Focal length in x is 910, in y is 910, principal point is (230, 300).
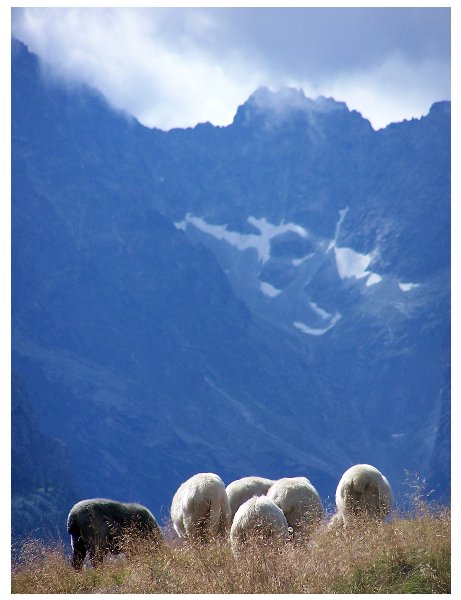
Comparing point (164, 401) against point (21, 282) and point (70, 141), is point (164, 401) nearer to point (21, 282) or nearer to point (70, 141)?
point (21, 282)

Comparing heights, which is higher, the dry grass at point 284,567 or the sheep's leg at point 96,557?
the sheep's leg at point 96,557

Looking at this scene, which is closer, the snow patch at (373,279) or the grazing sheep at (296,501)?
the grazing sheep at (296,501)

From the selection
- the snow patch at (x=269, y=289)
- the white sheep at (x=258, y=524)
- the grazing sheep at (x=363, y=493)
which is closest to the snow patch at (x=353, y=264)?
the snow patch at (x=269, y=289)

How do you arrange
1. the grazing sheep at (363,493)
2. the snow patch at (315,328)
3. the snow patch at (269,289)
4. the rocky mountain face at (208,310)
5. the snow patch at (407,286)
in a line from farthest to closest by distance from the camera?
1. the snow patch at (269,289)
2. the snow patch at (315,328)
3. the snow patch at (407,286)
4. the rocky mountain face at (208,310)
5. the grazing sheep at (363,493)

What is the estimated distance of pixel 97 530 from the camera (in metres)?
15.5

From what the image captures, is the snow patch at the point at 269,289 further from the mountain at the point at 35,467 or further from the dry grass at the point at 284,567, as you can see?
the dry grass at the point at 284,567

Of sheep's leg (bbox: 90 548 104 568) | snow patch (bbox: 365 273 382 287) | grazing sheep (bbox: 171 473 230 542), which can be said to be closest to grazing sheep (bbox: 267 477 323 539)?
grazing sheep (bbox: 171 473 230 542)

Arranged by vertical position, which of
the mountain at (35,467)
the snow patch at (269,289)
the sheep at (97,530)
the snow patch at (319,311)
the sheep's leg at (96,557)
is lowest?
the sheep's leg at (96,557)

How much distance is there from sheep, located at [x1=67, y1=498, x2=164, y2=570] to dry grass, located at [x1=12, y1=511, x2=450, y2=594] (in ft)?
1.64

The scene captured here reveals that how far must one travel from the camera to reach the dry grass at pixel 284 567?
12.0 m

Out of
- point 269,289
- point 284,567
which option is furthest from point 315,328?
point 284,567

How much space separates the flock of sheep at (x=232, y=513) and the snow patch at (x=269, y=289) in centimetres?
17487

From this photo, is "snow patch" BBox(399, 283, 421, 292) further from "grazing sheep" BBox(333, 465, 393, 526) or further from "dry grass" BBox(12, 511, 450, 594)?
"dry grass" BBox(12, 511, 450, 594)

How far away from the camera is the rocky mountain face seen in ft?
467
